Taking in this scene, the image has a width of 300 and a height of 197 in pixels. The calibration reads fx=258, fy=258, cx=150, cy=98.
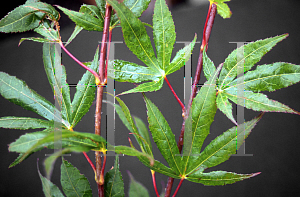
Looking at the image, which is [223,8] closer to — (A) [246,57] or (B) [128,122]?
(A) [246,57]

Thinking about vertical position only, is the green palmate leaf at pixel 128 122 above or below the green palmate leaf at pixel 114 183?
above

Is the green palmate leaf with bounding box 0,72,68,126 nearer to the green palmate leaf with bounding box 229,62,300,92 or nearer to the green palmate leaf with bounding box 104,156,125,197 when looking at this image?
the green palmate leaf with bounding box 104,156,125,197

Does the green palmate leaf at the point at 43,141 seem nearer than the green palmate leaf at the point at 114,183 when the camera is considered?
Yes

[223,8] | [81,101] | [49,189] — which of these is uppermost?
[223,8]

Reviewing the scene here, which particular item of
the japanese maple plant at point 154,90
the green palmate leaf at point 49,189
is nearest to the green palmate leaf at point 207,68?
the japanese maple plant at point 154,90

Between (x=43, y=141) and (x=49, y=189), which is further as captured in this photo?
(x=49, y=189)

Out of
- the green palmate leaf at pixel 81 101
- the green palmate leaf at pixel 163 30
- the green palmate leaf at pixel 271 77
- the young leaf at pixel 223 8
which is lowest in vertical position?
the green palmate leaf at pixel 81 101

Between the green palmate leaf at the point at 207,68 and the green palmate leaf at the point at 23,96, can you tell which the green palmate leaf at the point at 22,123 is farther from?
the green palmate leaf at the point at 207,68

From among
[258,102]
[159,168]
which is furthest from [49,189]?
[258,102]
